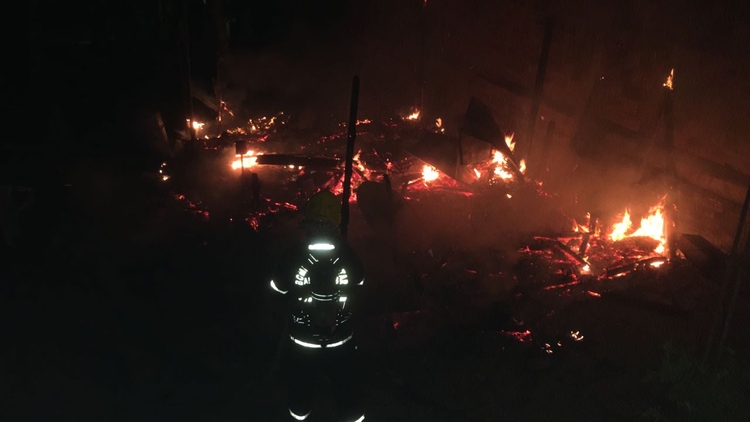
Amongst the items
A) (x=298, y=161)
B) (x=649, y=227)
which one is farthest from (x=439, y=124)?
(x=649, y=227)

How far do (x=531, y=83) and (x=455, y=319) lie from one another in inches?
293

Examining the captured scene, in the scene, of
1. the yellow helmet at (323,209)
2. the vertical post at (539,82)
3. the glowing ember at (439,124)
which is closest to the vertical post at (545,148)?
the vertical post at (539,82)

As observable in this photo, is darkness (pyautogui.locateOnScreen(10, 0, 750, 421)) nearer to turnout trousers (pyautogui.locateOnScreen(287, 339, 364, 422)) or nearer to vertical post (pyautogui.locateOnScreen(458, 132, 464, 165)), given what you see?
vertical post (pyautogui.locateOnScreen(458, 132, 464, 165))

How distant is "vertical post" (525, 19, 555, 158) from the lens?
11711mm

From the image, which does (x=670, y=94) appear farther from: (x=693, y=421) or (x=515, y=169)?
(x=693, y=421)

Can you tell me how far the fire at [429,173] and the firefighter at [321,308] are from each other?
630cm

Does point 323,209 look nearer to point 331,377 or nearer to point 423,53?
point 331,377

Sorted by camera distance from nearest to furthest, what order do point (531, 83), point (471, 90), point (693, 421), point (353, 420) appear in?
point (353, 420), point (693, 421), point (531, 83), point (471, 90)

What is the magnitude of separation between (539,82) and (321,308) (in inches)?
350

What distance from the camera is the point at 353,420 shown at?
5496mm

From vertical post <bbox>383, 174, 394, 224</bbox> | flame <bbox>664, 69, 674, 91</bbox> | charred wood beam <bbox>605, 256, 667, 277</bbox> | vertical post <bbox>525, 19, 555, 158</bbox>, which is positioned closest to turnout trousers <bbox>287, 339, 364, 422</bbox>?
vertical post <bbox>383, 174, 394, 224</bbox>

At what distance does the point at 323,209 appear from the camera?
546 centimetres

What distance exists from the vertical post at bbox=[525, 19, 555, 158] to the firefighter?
319 inches

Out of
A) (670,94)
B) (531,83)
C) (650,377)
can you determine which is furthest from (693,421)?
(531,83)
